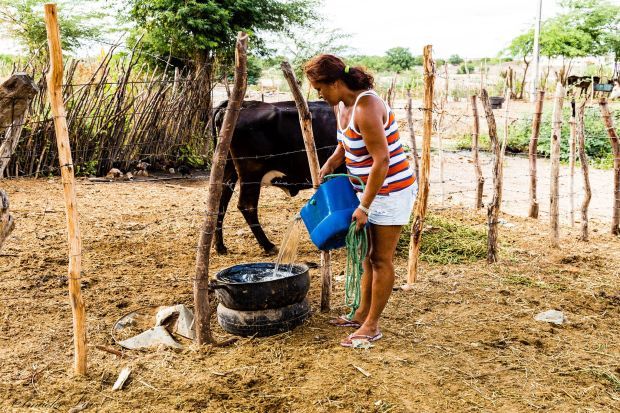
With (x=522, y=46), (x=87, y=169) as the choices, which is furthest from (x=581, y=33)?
(x=87, y=169)

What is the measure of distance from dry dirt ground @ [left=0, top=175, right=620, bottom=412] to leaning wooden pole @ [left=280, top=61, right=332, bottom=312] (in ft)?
0.54

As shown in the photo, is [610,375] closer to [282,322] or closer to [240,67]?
[282,322]

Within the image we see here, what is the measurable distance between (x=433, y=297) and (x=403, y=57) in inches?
1774

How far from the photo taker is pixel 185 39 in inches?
430

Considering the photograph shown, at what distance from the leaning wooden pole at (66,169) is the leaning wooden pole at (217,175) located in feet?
1.91

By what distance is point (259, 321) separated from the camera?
10.4ft

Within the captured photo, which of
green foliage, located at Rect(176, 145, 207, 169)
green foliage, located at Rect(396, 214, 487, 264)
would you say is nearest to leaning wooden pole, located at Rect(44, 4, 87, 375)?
green foliage, located at Rect(396, 214, 487, 264)

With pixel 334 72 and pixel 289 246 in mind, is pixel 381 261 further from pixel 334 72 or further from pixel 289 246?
pixel 334 72

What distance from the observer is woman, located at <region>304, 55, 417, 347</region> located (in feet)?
9.03

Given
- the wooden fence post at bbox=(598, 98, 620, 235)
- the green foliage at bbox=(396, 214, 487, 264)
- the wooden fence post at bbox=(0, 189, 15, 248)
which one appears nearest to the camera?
the wooden fence post at bbox=(0, 189, 15, 248)

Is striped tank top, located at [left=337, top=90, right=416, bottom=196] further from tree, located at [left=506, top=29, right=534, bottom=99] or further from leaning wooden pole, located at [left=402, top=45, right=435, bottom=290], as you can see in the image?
tree, located at [left=506, top=29, right=534, bottom=99]

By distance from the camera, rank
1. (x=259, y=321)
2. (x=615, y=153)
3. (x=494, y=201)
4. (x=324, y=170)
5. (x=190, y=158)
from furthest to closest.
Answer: (x=190, y=158) < (x=615, y=153) < (x=494, y=201) < (x=324, y=170) < (x=259, y=321)

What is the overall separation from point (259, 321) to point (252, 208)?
2.16 meters

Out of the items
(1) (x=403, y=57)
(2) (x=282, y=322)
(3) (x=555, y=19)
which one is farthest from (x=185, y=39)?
(1) (x=403, y=57)
